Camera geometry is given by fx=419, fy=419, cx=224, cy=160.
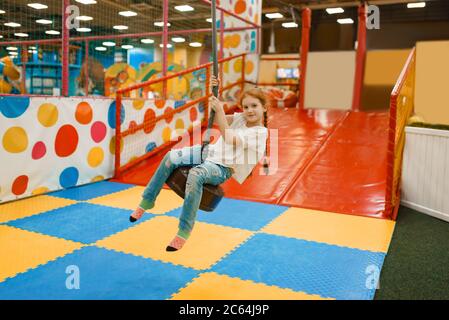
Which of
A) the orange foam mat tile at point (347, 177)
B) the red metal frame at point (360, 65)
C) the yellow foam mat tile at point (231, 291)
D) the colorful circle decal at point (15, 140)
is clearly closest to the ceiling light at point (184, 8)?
the red metal frame at point (360, 65)

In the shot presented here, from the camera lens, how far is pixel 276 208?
3996 millimetres

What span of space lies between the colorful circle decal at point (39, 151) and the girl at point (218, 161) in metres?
2.00

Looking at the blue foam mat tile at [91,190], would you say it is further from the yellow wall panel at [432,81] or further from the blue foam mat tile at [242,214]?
the yellow wall panel at [432,81]

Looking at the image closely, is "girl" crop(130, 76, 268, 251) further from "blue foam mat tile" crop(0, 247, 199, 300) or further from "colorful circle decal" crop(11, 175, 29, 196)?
"colorful circle decal" crop(11, 175, 29, 196)

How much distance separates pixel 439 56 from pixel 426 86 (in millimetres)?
516

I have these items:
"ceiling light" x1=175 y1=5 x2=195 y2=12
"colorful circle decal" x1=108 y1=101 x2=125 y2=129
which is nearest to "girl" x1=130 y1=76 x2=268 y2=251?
"colorful circle decal" x1=108 y1=101 x2=125 y2=129

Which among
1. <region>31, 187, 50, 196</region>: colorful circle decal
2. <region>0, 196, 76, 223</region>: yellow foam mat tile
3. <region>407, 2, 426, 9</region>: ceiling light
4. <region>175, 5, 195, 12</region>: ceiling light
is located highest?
<region>407, 2, 426, 9</region>: ceiling light

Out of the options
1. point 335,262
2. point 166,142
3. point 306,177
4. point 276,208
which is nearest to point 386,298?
point 335,262

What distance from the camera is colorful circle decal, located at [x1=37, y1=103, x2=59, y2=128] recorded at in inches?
161

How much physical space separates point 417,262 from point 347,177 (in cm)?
184

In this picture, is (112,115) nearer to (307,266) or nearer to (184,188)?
(184,188)

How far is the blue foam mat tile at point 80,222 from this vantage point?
3115mm

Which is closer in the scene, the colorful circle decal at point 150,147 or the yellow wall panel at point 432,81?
the colorful circle decal at point 150,147
